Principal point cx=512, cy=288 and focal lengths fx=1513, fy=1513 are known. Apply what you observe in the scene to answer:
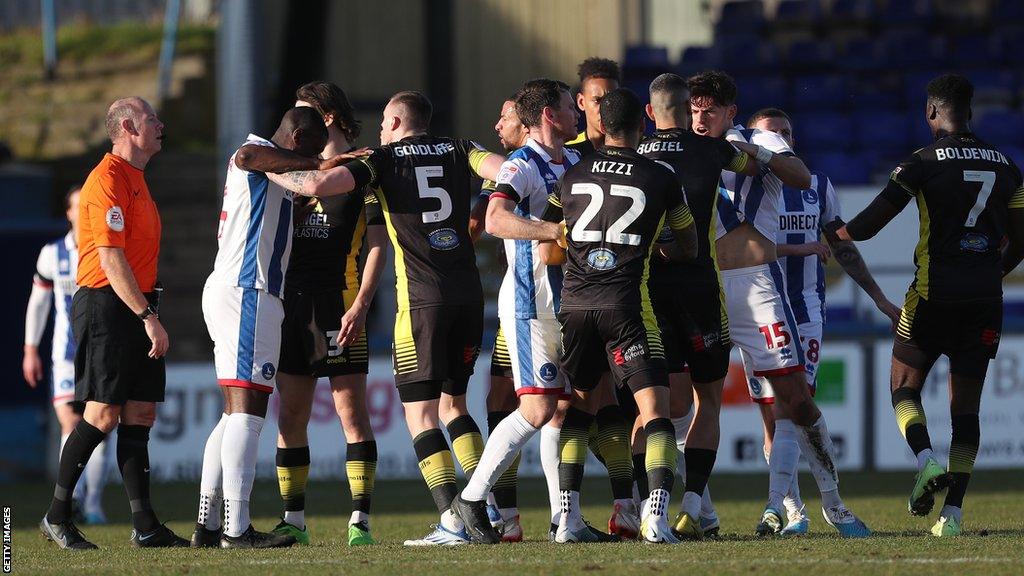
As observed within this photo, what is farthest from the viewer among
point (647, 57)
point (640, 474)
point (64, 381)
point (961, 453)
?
point (647, 57)

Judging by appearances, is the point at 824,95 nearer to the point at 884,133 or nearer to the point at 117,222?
the point at 884,133

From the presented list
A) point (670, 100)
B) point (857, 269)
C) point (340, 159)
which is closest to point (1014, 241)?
point (857, 269)

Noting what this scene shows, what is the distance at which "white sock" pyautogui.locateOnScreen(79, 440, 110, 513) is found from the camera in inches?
424

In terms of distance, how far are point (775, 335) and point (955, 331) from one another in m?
0.96

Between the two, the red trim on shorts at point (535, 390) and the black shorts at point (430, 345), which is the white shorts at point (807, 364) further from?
the black shorts at point (430, 345)

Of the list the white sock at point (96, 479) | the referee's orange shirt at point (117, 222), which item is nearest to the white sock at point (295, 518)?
the referee's orange shirt at point (117, 222)

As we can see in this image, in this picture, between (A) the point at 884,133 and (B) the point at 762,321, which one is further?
(A) the point at 884,133

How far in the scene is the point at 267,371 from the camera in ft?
24.9

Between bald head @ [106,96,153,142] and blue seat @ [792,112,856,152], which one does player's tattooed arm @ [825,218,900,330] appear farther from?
blue seat @ [792,112,856,152]

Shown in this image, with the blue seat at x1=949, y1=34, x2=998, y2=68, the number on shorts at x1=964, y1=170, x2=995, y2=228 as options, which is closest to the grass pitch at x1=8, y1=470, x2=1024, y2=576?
the number on shorts at x1=964, y1=170, x2=995, y2=228

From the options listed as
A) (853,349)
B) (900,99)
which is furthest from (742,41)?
(853,349)

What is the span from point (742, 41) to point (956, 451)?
13938 millimetres

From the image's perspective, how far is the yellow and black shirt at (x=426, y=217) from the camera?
25.5ft

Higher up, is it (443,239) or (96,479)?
(443,239)
